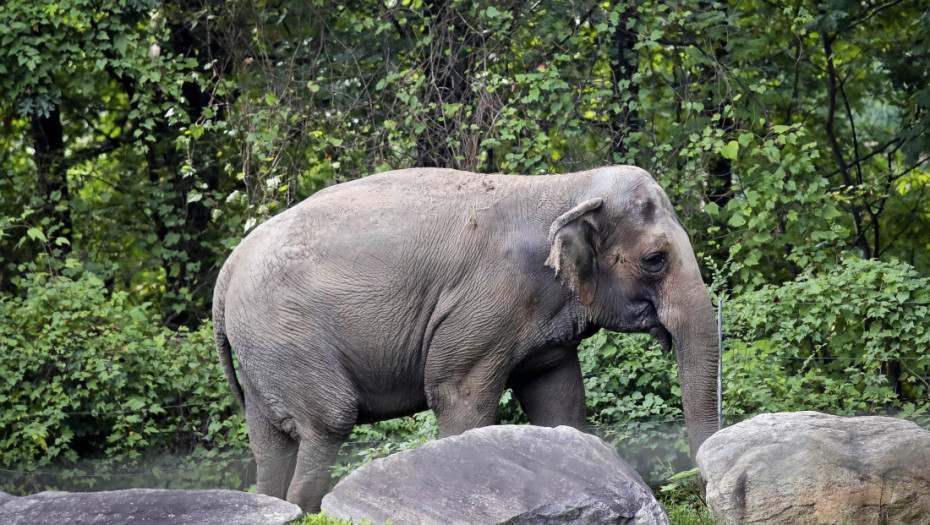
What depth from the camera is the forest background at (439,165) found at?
965 cm

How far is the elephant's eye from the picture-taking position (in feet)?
21.7

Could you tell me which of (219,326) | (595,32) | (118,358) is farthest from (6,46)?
(219,326)

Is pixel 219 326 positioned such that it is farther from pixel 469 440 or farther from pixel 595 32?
pixel 595 32

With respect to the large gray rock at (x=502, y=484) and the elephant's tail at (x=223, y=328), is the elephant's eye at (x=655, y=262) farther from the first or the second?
the elephant's tail at (x=223, y=328)

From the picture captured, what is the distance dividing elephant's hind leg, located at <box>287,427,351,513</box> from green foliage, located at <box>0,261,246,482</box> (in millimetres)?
3955

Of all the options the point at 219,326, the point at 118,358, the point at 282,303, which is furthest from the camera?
the point at 118,358

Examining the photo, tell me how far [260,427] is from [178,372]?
4297mm

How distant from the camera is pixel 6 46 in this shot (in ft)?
42.4

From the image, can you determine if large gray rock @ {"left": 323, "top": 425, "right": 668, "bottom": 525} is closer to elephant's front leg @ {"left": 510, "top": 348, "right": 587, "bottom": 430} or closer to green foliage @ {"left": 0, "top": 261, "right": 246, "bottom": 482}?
elephant's front leg @ {"left": 510, "top": 348, "right": 587, "bottom": 430}

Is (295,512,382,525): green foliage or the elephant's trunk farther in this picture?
the elephant's trunk

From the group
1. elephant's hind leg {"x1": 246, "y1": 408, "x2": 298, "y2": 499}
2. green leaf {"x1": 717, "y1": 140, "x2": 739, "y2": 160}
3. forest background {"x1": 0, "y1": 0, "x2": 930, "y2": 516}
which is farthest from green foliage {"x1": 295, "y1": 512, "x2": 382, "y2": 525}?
green leaf {"x1": 717, "y1": 140, "x2": 739, "y2": 160}

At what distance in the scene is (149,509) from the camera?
560 cm

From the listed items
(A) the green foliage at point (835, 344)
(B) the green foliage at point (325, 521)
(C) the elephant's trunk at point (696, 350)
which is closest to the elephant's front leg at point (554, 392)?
(C) the elephant's trunk at point (696, 350)

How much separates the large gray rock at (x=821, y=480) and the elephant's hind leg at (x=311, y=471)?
218 centimetres
